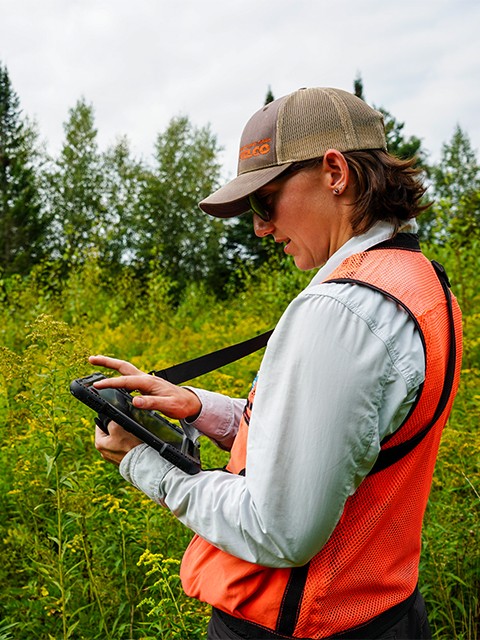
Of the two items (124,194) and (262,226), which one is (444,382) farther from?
(124,194)

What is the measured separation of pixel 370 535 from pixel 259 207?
650mm

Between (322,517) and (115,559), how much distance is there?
69.8 inches

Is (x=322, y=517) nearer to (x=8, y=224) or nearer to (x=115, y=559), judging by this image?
(x=115, y=559)

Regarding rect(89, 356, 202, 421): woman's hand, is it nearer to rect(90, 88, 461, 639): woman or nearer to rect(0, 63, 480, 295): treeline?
rect(90, 88, 461, 639): woman

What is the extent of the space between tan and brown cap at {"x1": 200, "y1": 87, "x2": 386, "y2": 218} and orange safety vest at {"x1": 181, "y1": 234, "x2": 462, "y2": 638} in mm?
226

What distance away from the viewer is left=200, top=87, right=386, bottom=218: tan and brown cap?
1.17 m

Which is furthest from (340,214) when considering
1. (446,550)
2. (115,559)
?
(115,559)

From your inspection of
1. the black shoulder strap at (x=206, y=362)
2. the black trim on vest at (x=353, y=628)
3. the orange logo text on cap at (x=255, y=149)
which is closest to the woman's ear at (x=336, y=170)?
the orange logo text on cap at (x=255, y=149)

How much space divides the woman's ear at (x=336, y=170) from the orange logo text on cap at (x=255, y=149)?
0.40 ft

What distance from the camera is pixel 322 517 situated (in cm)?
96

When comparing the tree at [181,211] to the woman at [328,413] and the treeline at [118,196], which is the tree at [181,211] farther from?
the woman at [328,413]

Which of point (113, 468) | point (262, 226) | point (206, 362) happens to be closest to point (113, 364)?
point (206, 362)

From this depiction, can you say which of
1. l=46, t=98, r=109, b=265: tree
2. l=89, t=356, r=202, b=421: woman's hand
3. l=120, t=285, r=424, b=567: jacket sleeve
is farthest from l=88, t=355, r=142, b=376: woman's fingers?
l=46, t=98, r=109, b=265: tree

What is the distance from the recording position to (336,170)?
1167mm
